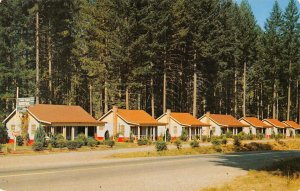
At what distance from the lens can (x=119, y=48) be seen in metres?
56.5

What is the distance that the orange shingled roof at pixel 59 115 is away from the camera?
44572 mm

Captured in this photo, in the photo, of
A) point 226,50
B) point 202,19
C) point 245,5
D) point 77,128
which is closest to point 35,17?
point 77,128

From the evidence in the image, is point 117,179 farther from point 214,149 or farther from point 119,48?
point 119,48

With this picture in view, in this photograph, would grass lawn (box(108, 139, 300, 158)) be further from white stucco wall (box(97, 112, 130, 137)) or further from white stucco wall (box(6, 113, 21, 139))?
white stucco wall (box(6, 113, 21, 139))

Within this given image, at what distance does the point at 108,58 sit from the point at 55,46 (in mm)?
11270

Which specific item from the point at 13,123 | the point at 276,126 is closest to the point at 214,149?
the point at 13,123

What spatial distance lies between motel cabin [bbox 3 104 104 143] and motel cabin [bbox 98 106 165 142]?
2322 millimetres

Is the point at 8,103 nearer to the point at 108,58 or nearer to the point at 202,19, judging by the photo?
the point at 108,58

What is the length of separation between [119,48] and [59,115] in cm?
1401

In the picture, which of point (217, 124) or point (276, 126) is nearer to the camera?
point (217, 124)

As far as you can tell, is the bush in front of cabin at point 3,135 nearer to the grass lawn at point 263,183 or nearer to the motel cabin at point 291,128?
the grass lawn at point 263,183

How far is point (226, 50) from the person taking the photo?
6594 cm

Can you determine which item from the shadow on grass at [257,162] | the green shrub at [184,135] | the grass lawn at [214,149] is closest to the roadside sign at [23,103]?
the grass lawn at [214,149]

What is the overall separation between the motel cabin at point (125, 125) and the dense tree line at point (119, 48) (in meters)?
4.83
